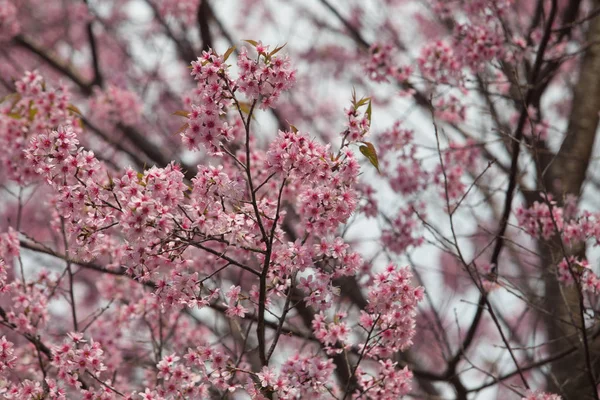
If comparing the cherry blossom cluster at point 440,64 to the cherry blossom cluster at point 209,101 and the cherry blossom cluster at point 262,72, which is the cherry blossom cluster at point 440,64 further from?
the cherry blossom cluster at point 209,101

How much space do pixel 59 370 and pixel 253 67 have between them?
194 cm

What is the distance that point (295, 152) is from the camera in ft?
9.45

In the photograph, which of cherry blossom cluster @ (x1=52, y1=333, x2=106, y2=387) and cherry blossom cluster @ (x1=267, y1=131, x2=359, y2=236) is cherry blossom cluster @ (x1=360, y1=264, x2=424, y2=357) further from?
cherry blossom cluster @ (x1=52, y1=333, x2=106, y2=387)

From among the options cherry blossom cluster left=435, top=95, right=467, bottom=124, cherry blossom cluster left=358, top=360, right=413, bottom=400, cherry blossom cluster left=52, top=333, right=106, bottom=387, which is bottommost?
cherry blossom cluster left=358, top=360, right=413, bottom=400

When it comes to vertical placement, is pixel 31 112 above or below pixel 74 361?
above

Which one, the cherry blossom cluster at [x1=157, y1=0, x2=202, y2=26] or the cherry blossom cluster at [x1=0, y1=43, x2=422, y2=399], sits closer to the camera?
the cherry blossom cluster at [x1=0, y1=43, x2=422, y2=399]

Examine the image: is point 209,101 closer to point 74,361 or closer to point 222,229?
point 222,229

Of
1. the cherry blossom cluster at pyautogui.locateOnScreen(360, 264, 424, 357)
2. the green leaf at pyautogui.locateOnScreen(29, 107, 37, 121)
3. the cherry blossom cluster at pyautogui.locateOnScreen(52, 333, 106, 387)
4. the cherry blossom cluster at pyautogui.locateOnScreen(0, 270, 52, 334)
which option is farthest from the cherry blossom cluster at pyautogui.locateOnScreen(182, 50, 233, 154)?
the green leaf at pyautogui.locateOnScreen(29, 107, 37, 121)

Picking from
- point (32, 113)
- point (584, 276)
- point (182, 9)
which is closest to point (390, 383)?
point (584, 276)

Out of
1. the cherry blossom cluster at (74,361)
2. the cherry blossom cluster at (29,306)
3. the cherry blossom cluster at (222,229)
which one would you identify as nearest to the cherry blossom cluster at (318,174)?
the cherry blossom cluster at (222,229)

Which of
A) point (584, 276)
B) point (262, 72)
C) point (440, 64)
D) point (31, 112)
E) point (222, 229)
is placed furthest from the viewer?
point (440, 64)

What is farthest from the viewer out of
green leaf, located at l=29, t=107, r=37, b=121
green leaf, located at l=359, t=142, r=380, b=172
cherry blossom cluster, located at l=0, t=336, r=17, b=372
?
green leaf, located at l=29, t=107, r=37, b=121

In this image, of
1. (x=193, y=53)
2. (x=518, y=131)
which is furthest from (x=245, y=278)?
(x=518, y=131)

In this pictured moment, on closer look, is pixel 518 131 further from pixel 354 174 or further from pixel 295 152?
pixel 295 152
